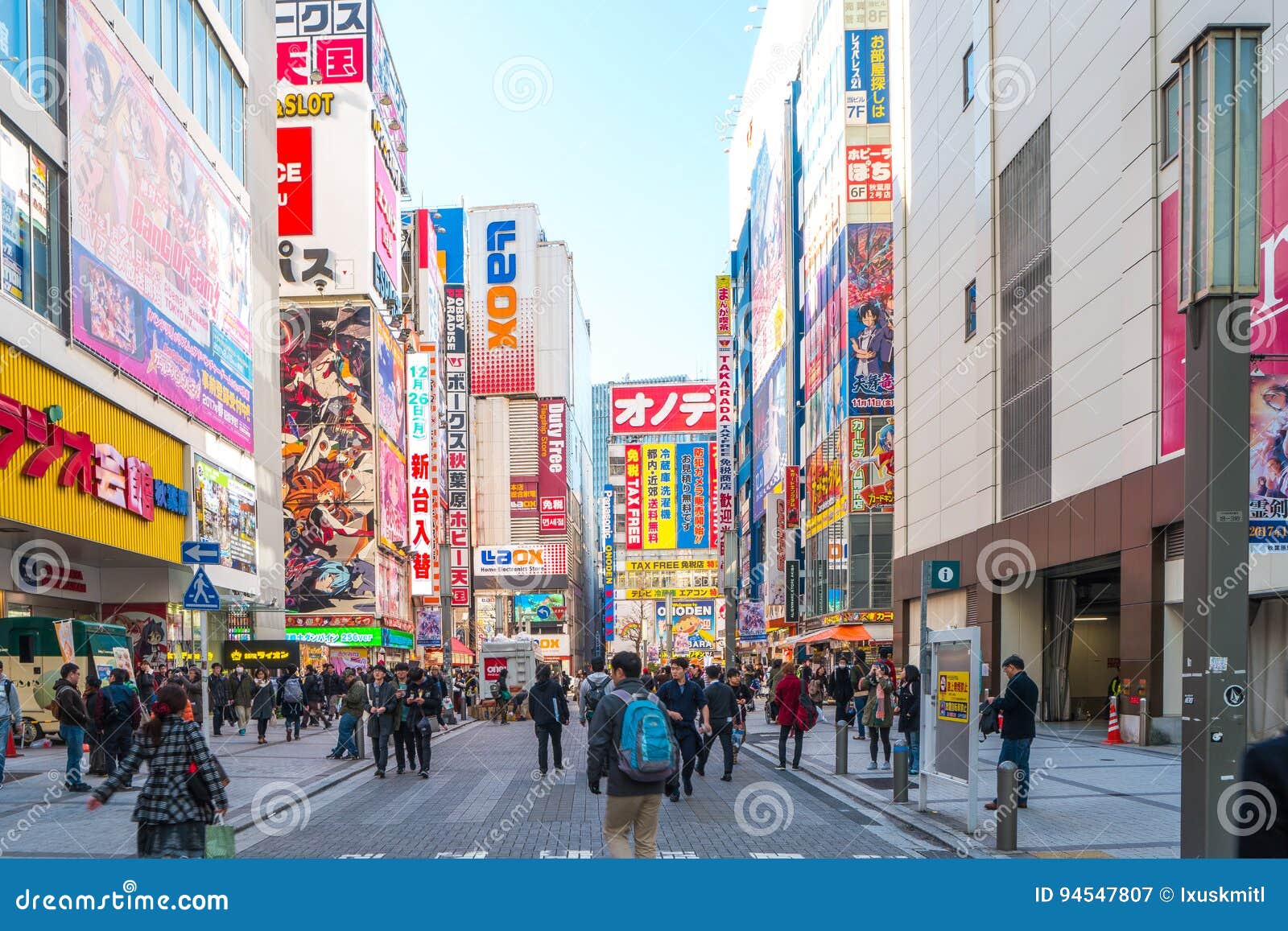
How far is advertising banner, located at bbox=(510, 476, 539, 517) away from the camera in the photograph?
142 meters

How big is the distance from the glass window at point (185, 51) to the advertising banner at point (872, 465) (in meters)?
26.2

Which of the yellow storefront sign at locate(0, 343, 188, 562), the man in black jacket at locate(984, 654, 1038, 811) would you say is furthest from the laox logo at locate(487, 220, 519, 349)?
the man in black jacket at locate(984, 654, 1038, 811)

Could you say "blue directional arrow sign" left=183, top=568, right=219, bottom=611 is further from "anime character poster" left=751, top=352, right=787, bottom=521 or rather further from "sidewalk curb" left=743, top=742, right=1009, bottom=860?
"anime character poster" left=751, top=352, right=787, bottom=521

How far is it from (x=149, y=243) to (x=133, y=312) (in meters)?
1.98

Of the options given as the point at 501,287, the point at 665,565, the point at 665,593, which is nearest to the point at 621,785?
the point at 665,593

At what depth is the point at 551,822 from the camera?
13562 mm

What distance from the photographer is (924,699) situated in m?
14.8

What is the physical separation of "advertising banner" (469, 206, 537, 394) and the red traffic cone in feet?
412

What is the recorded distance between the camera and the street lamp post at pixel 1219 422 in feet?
25.5

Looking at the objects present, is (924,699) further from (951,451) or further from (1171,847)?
(951,451)

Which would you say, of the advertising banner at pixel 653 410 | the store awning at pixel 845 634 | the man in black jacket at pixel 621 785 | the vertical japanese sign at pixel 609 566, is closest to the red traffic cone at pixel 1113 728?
the store awning at pixel 845 634

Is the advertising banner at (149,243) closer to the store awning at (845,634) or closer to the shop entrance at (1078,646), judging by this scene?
the store awning at (845,634)

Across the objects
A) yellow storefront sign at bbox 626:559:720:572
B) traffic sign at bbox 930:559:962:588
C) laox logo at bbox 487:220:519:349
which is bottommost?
yellow storefront sign at bbox 626:559:720:572

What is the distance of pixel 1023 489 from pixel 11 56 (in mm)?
23327
